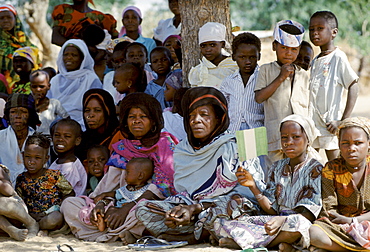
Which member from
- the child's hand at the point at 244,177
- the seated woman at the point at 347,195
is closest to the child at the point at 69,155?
the child's hand at the point at 244,177

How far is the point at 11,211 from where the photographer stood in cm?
529

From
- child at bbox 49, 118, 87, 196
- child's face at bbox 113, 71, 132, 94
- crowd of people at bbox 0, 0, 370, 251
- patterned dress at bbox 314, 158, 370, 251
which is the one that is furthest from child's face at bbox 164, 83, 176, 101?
patterned dress at bbox 314, 158, 370, 251

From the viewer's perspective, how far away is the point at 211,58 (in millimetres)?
6512

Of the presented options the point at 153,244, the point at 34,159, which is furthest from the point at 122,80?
the point at 153,244

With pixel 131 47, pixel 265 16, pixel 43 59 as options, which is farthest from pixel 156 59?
pixel 265 16

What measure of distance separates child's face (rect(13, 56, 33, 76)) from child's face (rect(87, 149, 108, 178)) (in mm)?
2989

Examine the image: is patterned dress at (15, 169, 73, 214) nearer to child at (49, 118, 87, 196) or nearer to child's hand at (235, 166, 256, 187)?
child at (49, 118, 87, 196)

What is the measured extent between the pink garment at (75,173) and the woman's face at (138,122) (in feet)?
2.82

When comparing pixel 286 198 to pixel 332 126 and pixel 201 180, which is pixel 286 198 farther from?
pixel 332 126

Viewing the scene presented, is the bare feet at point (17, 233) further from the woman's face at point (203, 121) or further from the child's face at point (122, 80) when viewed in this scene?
the child's face at point (122, 80)

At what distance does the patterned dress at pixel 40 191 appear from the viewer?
5715mm

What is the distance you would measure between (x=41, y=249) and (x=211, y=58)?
2889 millimetres

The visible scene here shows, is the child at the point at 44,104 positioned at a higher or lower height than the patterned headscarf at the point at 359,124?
higher

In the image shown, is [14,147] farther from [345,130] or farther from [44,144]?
[345,130]
